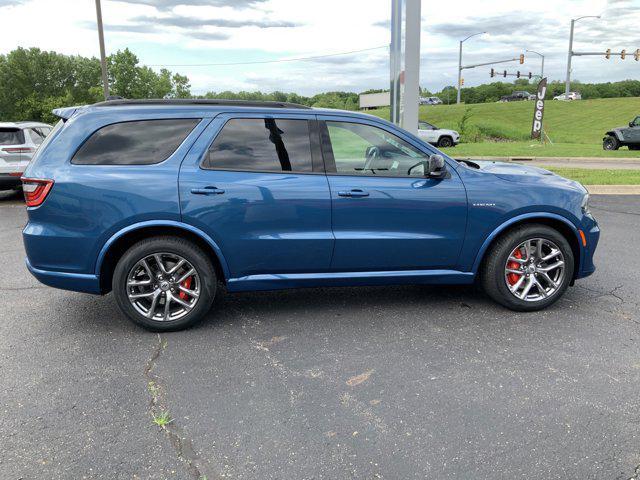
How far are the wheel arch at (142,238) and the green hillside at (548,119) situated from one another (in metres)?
31.8

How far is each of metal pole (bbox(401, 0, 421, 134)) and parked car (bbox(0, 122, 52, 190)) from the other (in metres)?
7.64

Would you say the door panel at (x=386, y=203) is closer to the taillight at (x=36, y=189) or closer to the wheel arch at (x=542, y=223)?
the wheel arch at (x=542, y=223)

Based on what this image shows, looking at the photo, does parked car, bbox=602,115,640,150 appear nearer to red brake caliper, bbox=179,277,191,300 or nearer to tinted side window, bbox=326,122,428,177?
tinted side window, bbox=326,122,428,177

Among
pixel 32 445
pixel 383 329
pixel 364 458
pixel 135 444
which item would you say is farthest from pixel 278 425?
pixel 383 329

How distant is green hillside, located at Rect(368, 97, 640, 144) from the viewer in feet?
119

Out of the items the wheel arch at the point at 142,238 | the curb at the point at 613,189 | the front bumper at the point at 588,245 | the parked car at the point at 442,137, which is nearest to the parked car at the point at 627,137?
the parked car at the point at 442,137

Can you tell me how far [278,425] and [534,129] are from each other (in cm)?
2931

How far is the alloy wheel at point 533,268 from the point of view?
4.61 m

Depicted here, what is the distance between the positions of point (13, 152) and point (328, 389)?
9.95 metres

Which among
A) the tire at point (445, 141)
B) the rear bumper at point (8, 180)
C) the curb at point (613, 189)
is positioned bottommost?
the curb at point (613, 189)

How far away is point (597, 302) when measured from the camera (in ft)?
16.2

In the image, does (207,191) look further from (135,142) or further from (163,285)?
(163,285)

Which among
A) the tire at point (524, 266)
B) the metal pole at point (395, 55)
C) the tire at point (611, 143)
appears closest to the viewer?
the tire at point (524, 266)

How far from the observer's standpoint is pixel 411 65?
1080 centimetres
